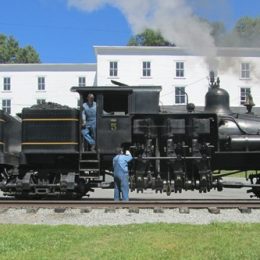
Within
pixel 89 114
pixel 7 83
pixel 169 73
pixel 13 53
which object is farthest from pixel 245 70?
pixel 89 114

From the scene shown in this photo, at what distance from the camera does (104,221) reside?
9.76m

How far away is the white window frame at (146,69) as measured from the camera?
2008 inches

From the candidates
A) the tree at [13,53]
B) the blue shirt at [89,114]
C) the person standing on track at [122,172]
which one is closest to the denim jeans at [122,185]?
the person standing on track at [122,172]

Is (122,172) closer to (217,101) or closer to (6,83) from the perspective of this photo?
(217,101)

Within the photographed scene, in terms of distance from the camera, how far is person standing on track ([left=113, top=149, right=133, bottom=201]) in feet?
42.0

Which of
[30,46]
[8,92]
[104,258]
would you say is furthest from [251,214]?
[30,46]

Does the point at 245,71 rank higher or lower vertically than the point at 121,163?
higher

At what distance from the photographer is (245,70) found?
2077 inches

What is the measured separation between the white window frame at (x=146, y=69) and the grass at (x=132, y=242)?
140 feet

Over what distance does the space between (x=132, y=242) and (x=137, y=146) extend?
20.6 feet

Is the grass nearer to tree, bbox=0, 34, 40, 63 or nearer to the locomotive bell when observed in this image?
the locomotive bell

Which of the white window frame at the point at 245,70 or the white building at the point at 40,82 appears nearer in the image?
the white window frame at the point at 245,70

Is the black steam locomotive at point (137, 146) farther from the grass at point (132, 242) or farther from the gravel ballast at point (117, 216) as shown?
the grass at point (132, 242)

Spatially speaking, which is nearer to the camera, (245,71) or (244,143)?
(244,143)
